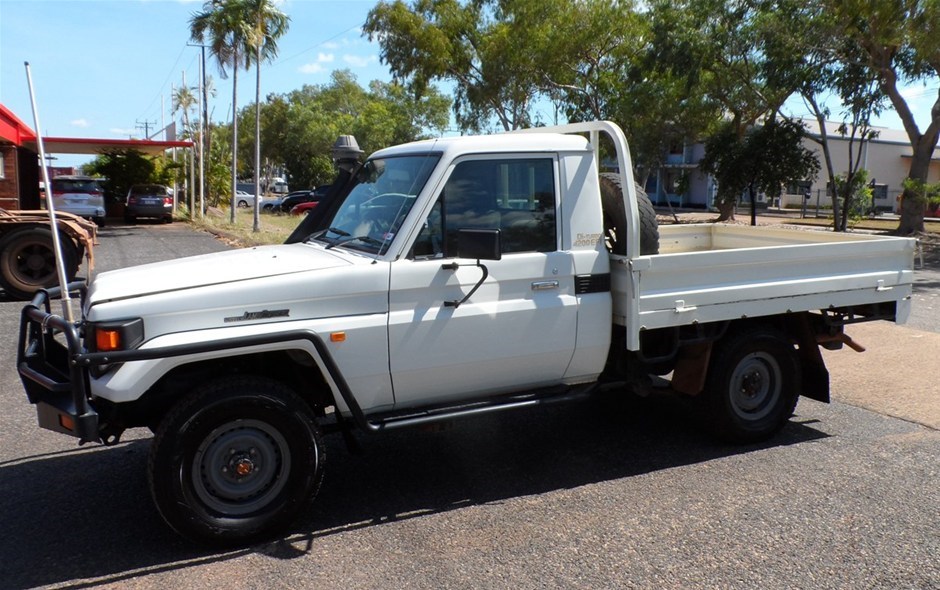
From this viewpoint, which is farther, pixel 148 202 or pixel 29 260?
pixel 148 202

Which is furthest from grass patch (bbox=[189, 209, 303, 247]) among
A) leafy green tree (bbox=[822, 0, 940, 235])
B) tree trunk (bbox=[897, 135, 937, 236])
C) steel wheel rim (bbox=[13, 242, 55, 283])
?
tree trunk (bbox=[897, 135, 937, 236])

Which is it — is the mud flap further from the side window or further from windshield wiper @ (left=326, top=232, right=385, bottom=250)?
windshield wiper @ (left=326, top=232, right=385, bottom=250)

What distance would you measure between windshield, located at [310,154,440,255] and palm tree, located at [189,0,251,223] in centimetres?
2491

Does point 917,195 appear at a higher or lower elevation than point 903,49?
lower

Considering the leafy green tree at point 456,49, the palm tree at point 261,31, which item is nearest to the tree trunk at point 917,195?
the leafy green tree at point 456,49

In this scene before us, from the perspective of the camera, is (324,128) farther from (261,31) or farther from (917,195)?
(917,195)

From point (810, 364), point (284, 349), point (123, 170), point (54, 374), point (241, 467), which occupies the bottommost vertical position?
point (241, 467)

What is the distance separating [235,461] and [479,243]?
168 cm

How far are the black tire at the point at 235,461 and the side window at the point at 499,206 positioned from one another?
118 centimetres

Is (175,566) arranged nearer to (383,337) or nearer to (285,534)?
(285,534)

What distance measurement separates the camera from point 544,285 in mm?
4961

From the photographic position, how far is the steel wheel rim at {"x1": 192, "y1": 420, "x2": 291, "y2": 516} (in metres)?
4.20

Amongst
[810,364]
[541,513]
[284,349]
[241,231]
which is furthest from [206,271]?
[241,231]

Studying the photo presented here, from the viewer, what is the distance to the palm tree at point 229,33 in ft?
96.4
